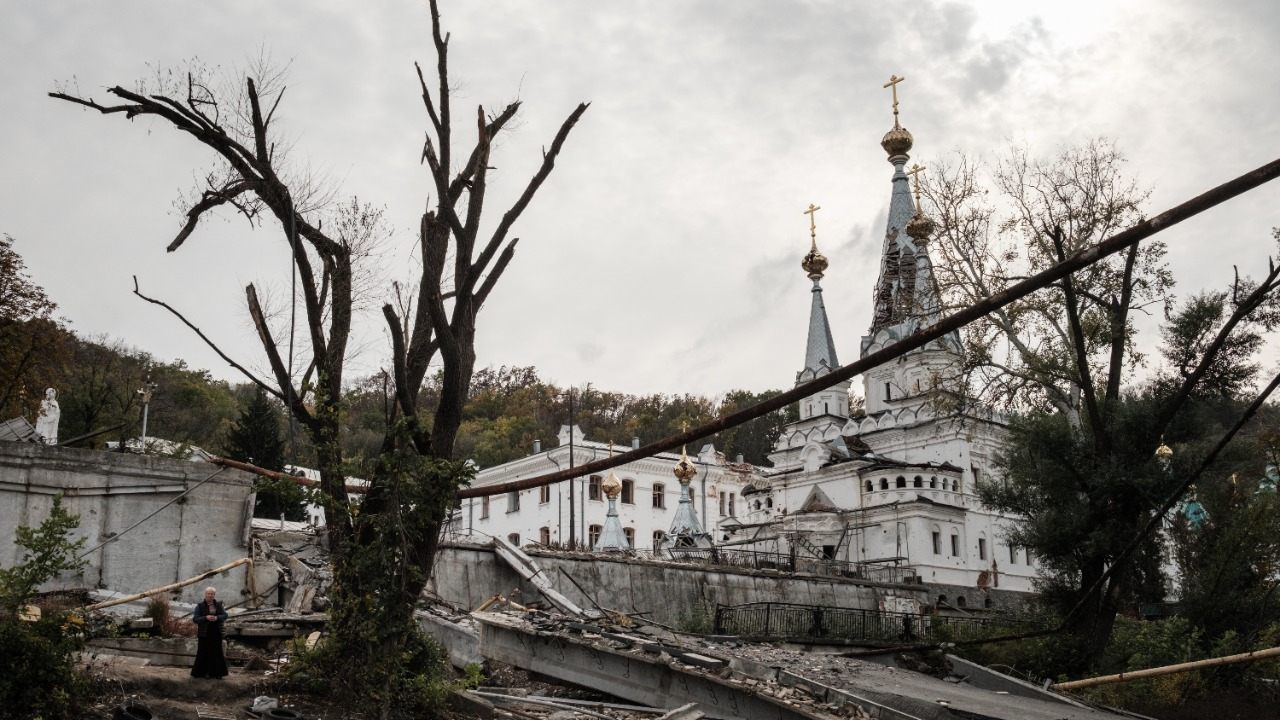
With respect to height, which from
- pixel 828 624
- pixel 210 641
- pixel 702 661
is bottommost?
pixel 828 624

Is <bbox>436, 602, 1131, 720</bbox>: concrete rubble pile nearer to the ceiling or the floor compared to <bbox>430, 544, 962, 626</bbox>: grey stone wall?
nearer to the floor

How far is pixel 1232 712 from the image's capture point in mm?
15797

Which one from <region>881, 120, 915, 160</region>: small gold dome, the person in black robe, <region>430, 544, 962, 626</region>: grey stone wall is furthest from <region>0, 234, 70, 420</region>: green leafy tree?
<region>881, 120, 915, 160</region>: small gold dome

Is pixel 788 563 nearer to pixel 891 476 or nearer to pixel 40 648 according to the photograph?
pixel 891 476

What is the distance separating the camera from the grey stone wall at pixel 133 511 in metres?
14.7

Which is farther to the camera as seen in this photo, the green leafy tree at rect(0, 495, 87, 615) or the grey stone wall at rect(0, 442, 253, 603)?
the grey stone wall at rect(0, 442, 253, 603)

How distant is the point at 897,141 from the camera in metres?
51.9

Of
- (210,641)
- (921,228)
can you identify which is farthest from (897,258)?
(210,641)

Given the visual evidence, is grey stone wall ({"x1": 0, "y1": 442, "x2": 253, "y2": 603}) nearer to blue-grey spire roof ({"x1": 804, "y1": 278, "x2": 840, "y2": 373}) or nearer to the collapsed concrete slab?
the collapsed concrete slab

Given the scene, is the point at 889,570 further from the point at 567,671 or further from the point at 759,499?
the point at 567,671

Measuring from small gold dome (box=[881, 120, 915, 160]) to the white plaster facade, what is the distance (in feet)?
64.6

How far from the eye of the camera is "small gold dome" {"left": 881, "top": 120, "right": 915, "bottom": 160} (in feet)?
169

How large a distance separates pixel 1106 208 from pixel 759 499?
29971 mm

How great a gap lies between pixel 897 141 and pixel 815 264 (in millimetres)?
7254
